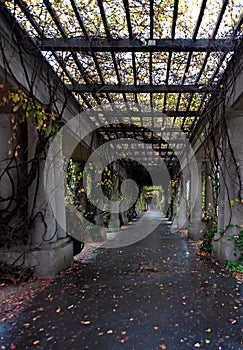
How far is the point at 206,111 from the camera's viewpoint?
4.62 metres

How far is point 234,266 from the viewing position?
3.67 metres

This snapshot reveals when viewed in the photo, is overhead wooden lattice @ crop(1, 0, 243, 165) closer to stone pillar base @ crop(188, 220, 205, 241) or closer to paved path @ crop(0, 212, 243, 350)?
paved path @ crop(0, 212, 243, 350)

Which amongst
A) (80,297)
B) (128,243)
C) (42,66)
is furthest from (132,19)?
(128,243)

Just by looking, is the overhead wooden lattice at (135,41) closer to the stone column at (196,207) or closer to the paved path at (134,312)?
the paved path at (134,312)

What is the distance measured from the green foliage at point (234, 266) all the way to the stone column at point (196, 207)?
2899 mm

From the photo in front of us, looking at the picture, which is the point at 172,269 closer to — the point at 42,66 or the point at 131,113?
the point at 131,113

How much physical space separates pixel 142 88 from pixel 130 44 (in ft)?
3.69

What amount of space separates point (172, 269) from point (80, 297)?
161cm

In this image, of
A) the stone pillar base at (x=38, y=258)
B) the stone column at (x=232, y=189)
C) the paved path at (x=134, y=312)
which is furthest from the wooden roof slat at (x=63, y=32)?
the paved path at (x=134, y=312)

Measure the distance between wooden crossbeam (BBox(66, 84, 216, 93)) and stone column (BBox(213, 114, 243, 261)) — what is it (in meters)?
0.70

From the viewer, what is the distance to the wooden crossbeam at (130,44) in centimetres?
300

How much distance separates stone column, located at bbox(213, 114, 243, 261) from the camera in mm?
3793

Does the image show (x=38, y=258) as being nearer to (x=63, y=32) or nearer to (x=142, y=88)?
(x=63, y=32)

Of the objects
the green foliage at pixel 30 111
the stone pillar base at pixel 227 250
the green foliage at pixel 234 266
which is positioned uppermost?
the green foliage at pixel 30 111
